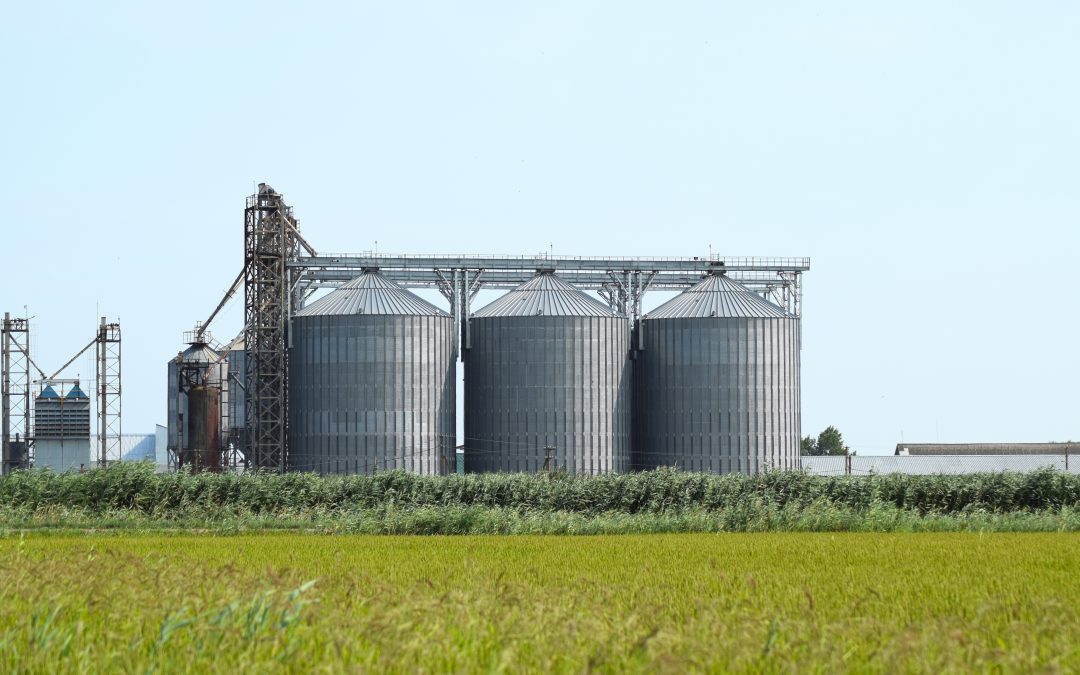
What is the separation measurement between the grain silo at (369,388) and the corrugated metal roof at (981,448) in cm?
5788

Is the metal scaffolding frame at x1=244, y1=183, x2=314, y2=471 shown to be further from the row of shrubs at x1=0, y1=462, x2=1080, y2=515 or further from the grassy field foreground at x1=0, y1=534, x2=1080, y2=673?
the grassy field foreground at x1=0, y1=534, x2=1080, y2=673

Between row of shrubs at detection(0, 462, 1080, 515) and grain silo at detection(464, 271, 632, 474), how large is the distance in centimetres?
2099

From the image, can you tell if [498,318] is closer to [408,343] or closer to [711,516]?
[408,343]

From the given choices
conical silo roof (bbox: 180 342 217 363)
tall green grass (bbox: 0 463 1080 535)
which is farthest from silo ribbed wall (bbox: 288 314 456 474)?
tall green grass (bbox: 0 463 1080 535)

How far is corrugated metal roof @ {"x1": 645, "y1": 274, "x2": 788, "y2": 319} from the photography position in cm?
7419

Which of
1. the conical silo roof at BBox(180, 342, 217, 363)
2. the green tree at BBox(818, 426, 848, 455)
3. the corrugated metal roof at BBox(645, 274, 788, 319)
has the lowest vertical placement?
the green tree at BBox(818, 426, 848, 455)

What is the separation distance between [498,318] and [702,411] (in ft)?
40.5

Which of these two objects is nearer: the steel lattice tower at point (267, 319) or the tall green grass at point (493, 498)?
the tall green grass at point (493, 498)

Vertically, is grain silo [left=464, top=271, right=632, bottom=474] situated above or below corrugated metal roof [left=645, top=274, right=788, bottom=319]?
below

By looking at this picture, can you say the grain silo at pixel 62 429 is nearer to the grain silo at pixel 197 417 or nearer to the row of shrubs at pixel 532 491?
the grain silo at pixel 197 417

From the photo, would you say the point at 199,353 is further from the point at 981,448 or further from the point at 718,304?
the point at 981,448

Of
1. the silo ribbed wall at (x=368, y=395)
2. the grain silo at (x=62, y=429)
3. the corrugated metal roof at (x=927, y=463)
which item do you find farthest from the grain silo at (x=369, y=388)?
the corrugated metal roof at (x=927, y=463)

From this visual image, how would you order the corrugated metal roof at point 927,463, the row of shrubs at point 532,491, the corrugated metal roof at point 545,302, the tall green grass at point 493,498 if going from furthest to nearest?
1. the corrugated metal roof at point 927,463
2. the corrugated metal roof at point 545,302
3. the row of shrubs at point 532,491
4. the tall green grass at point 493,498

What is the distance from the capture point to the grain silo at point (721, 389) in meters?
72.6
